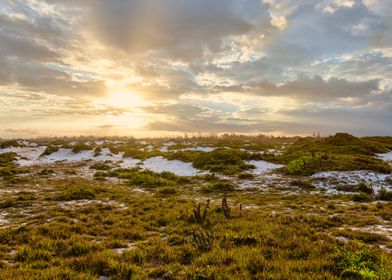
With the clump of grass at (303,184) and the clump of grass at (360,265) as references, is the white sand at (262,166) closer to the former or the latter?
the clump of grass at (303,184)

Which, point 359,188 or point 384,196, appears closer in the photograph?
point 384,196

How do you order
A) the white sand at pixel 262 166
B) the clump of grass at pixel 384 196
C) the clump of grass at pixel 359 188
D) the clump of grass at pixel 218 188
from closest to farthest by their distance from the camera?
the clump of grass at pixel 384 196 → the clump of grass at pixel 359 188 → the clump of grass at pixel 218 188 → the white sand at pixel 262 166

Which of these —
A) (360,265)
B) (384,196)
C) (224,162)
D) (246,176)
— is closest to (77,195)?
(246,176)

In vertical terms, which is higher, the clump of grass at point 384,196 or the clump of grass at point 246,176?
the clump of grass at point 384,196

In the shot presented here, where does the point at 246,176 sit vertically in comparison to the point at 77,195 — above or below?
above

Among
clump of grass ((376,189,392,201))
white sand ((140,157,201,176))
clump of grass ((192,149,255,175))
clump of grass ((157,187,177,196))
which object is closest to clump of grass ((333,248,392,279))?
clump of grass ((376,189,392,201))

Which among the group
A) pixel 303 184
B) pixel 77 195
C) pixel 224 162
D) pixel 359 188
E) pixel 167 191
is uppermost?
pixel 224 162

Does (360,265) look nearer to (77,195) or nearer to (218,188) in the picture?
(218,188)

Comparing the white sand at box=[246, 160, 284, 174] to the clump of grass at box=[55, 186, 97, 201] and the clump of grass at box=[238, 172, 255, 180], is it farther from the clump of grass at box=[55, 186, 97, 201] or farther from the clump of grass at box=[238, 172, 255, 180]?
the clump of grass at box=[55, 186, 97, 201]

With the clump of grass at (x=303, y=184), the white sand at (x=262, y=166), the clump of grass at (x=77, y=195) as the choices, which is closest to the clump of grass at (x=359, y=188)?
the clump of grass at (x=303, y=184)

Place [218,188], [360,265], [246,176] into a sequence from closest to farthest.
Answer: [360,265] < [218,188] < [246,176]

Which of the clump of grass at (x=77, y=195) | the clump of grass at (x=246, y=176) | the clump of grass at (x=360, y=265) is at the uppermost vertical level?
the clump of grass at (x=360, y=265)

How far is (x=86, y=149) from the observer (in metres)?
60.0

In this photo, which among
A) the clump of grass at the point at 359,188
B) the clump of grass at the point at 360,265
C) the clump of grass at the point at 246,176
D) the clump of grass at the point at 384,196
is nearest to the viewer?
the clump of grass at the point at 360,265
